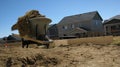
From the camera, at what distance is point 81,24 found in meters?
57.8

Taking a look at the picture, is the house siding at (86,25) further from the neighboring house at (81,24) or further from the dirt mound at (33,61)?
the dirt mound at (33,61)

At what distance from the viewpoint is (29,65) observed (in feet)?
32.9

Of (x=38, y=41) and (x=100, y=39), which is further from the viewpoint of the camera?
(x=100, y=39)

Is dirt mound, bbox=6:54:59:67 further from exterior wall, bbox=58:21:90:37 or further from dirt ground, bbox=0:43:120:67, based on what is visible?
exterior wall, bbox=58:21:90:37

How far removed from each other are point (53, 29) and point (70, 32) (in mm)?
13553

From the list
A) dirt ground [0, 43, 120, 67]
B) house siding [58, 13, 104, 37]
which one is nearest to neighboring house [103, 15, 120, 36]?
house siding [58, 13, 104, 37]

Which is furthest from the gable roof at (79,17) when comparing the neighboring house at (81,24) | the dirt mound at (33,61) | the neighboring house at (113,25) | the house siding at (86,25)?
the dirt mound at (33,61)

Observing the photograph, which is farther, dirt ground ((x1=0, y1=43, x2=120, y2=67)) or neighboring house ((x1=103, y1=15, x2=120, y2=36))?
neighboring house ((x1=103, y1=15, x2=120, y2=36))

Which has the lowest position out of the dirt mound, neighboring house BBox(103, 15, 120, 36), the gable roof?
the dirt mound

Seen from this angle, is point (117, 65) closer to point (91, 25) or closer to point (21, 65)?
point (21, 65)

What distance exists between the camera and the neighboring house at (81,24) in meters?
55.5

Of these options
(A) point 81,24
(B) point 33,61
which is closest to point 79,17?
(A) point 81,24

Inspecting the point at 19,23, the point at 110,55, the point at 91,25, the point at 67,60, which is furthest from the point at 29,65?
the point at 91,25

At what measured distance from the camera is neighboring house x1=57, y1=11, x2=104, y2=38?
55.5m
